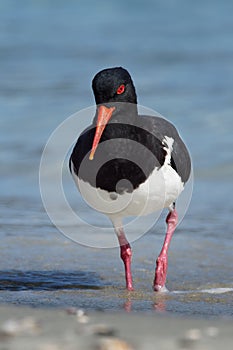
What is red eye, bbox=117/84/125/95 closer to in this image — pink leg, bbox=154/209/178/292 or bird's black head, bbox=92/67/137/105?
bird's black head, bbox=92/67/137/105

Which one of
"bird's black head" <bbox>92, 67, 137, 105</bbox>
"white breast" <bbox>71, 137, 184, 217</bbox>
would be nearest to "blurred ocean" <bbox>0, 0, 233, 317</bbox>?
"white breast" <bbox>71, 137, 184, 217</bbox>

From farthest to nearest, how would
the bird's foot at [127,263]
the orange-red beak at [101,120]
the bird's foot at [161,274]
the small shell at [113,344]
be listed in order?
the bird's foot at [127,263] < the bird's foot at [161,274] < the orange-red beak at [101,120] < the small shell at [113,344]

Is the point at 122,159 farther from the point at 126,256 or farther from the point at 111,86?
the point at 126,256

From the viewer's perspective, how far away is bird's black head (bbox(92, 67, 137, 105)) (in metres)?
6.02

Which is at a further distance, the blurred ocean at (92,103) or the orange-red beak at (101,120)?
the blurred ocean at (92,103)

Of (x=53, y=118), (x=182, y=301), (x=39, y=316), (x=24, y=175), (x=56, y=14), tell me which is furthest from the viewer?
(x=56, y=14)

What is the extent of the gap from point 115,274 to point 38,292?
93cm

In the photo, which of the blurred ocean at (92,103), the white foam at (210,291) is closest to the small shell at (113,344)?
the blurred ocean at (92,103)

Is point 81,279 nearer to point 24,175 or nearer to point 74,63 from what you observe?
point 24,175

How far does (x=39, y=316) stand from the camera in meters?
4.56

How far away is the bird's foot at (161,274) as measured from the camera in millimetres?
6309

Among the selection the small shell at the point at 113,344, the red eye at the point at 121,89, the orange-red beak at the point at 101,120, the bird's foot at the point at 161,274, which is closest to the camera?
the small shell at the point at 113,344

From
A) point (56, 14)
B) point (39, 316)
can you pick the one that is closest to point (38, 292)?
point (39, 316)

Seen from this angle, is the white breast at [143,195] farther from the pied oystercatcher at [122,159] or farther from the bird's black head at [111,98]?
the bird's black head at [111,98]
